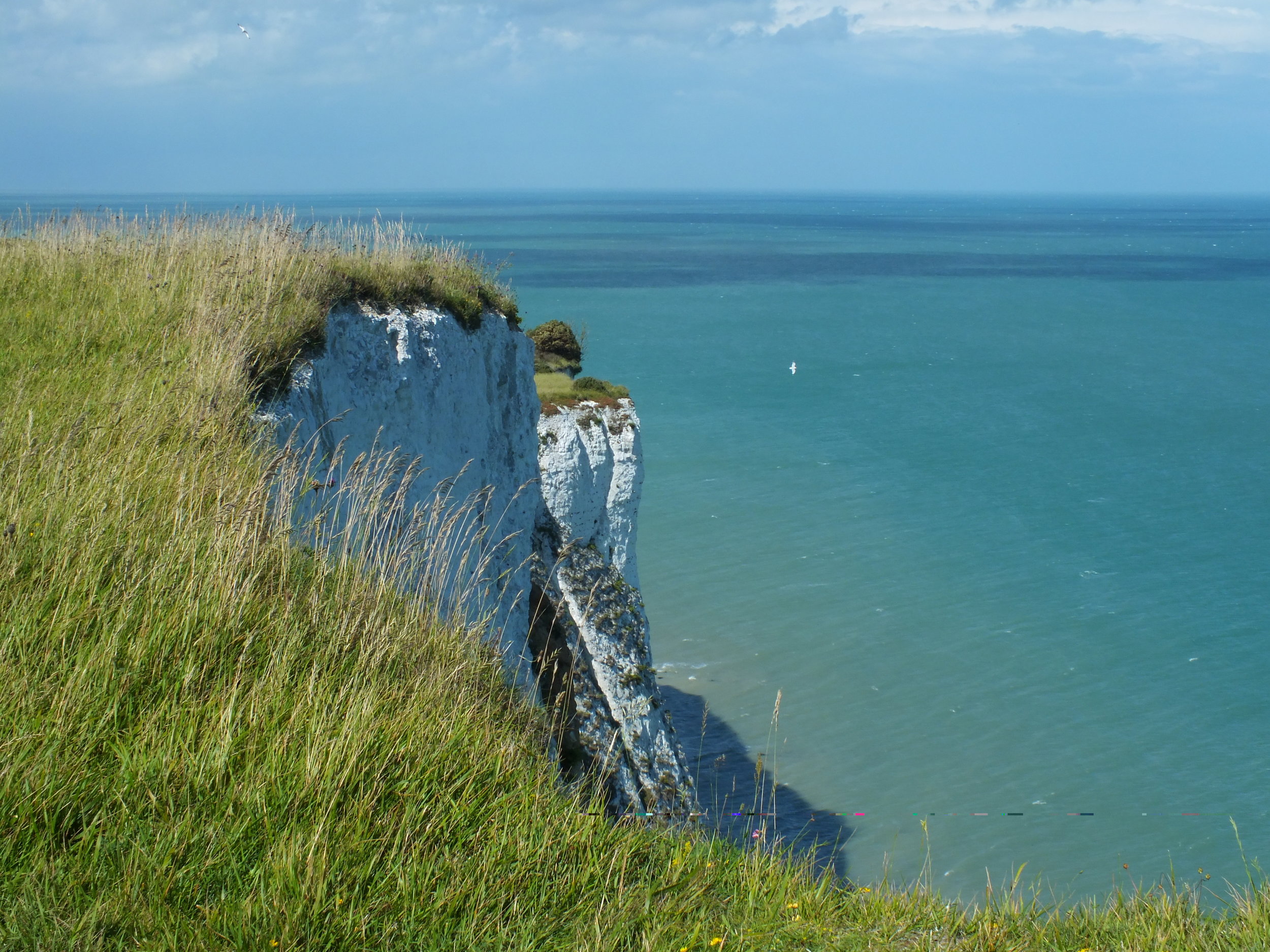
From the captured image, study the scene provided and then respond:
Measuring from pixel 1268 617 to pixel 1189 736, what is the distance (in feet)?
24.1

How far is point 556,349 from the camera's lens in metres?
22.0

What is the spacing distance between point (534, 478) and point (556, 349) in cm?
667

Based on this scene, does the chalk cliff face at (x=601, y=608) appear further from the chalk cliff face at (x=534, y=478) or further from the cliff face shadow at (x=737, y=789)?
the cliff face shadow at (x=737, y=789)

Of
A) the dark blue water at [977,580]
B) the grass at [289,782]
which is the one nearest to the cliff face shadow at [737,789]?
the dark blue water at [977,580]

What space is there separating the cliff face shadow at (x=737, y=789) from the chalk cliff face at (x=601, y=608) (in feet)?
3.02

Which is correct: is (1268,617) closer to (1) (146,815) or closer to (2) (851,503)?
(2) (851,503)

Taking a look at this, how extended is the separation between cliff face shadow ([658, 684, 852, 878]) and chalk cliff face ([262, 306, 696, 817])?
1.58 meters

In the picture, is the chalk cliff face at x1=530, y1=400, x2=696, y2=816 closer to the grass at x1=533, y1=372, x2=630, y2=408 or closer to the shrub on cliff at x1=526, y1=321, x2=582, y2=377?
the grass at x1=533, y1=372, x2=630, y2=408

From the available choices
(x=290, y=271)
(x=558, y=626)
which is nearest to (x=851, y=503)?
(x=558, y=626)

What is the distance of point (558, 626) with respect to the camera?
1598 centimetres

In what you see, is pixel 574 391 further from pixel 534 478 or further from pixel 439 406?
pixel 439 406

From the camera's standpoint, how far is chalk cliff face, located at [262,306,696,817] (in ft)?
38.1

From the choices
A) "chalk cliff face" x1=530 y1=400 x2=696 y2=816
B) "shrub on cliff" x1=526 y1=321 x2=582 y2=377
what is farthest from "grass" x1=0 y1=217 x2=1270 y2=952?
"shrub on cliff" x1=526 y1=321 x2=582 y2=377

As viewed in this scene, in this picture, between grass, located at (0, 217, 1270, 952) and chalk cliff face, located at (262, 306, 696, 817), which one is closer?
grass, located at (0, 217, 1270, 952)
